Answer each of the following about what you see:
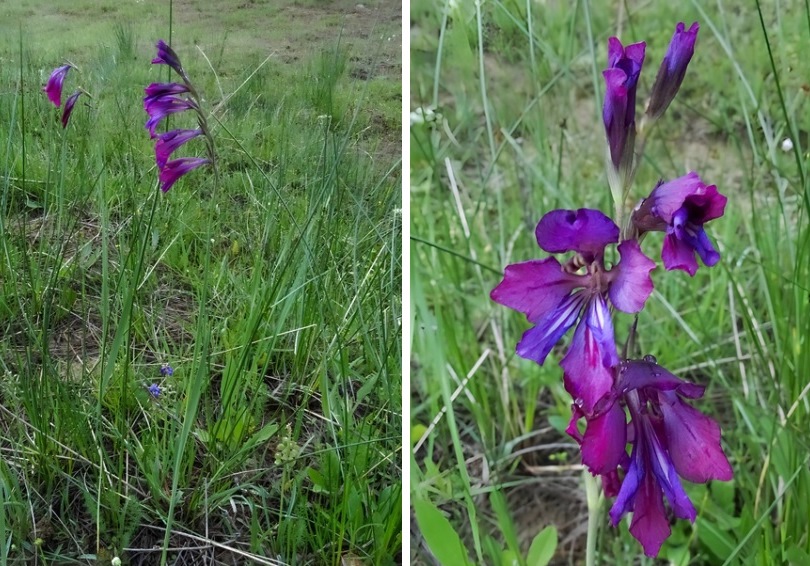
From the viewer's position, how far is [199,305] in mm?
781

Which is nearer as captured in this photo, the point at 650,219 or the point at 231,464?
the point at 650,219

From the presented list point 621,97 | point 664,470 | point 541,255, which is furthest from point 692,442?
point 541,255

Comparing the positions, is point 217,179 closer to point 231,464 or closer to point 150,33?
point 150,33

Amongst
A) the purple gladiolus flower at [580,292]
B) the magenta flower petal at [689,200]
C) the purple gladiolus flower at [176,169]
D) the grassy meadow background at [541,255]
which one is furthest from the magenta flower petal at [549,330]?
the purple gladiolus flower at [176,169]

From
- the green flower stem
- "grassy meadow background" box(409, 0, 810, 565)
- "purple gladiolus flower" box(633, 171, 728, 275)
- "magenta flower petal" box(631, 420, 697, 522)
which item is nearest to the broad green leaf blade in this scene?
"grassy meadow background" box(409, 0, 810, 565)

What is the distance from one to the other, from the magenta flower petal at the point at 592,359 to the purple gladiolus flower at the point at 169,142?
0.53 metres

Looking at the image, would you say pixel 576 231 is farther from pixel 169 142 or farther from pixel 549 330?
pixel 169 142

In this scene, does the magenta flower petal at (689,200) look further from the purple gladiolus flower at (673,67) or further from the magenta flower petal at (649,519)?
the magenta flower petal at (649,519)

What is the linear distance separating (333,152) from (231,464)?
0.40 m

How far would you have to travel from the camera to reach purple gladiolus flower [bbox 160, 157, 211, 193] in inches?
30.5

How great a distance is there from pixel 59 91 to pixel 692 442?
2.58ft

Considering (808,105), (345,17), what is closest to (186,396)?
(345,17)

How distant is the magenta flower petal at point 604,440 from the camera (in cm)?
48

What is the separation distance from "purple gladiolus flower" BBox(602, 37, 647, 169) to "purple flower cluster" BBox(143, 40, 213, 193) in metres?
0.49
